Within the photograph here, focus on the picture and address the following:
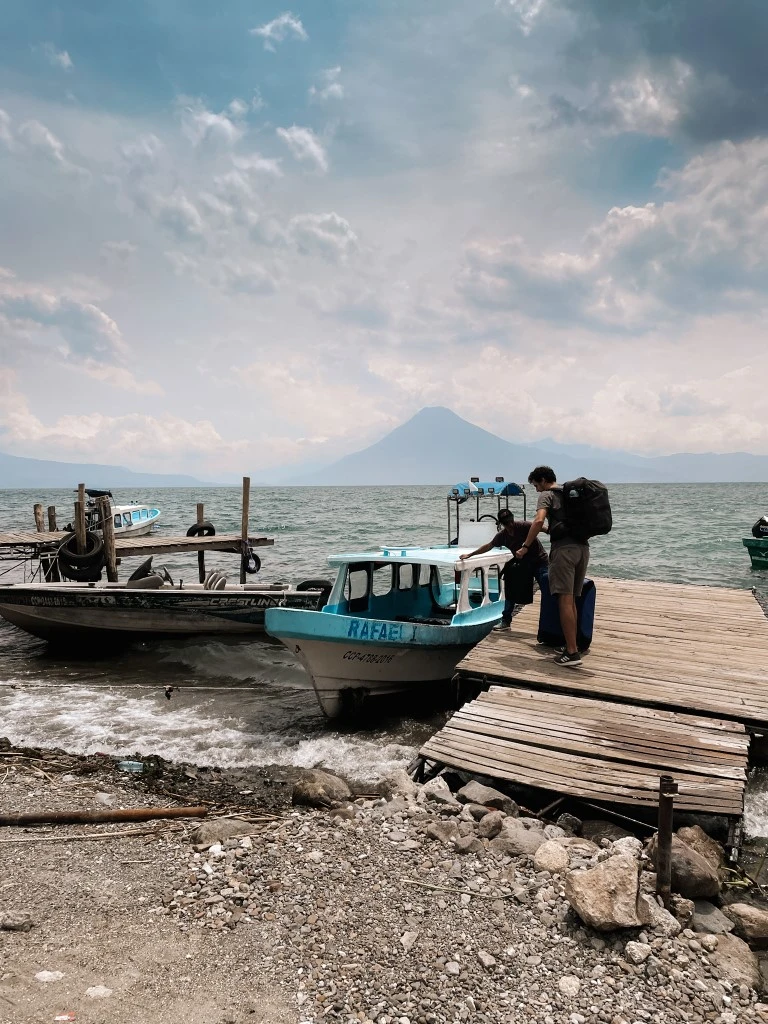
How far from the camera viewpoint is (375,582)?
11.8 m

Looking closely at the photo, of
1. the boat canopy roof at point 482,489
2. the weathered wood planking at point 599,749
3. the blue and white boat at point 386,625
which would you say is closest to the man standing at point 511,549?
the blue and white boat at point 386,625

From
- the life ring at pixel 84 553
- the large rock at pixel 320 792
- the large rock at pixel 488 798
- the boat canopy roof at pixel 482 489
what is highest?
the boat canopy roof at pixel 482 489

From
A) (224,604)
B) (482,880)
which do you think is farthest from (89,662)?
(482,880)

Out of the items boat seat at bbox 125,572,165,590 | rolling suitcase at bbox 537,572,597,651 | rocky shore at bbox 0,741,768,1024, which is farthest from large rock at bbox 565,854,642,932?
boat seat at bbox 125,572,165,590

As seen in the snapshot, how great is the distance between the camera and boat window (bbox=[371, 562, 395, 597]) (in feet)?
38.6

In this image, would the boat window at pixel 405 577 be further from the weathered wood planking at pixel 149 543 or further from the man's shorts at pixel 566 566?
the weathered wood planking at pixel 149 543

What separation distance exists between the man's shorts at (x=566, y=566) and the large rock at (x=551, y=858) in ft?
13.1

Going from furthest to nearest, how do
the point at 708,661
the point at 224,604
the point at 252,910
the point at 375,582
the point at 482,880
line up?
1. the point at 224,604
2. the point at 375,582
3. the point at 708,661
4. the point at 482,880
5. the point at 252,910

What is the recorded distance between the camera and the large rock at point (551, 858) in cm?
492

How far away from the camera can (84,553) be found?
1867 cm

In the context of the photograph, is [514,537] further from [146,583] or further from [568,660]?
[146,583]

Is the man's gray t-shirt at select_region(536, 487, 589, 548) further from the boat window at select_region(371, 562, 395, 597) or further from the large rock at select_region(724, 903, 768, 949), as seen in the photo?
the large rock at select_region(724, 903, 768, 949)

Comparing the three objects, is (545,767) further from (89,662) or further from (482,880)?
(89,662)

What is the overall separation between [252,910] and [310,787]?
91.5 inches
